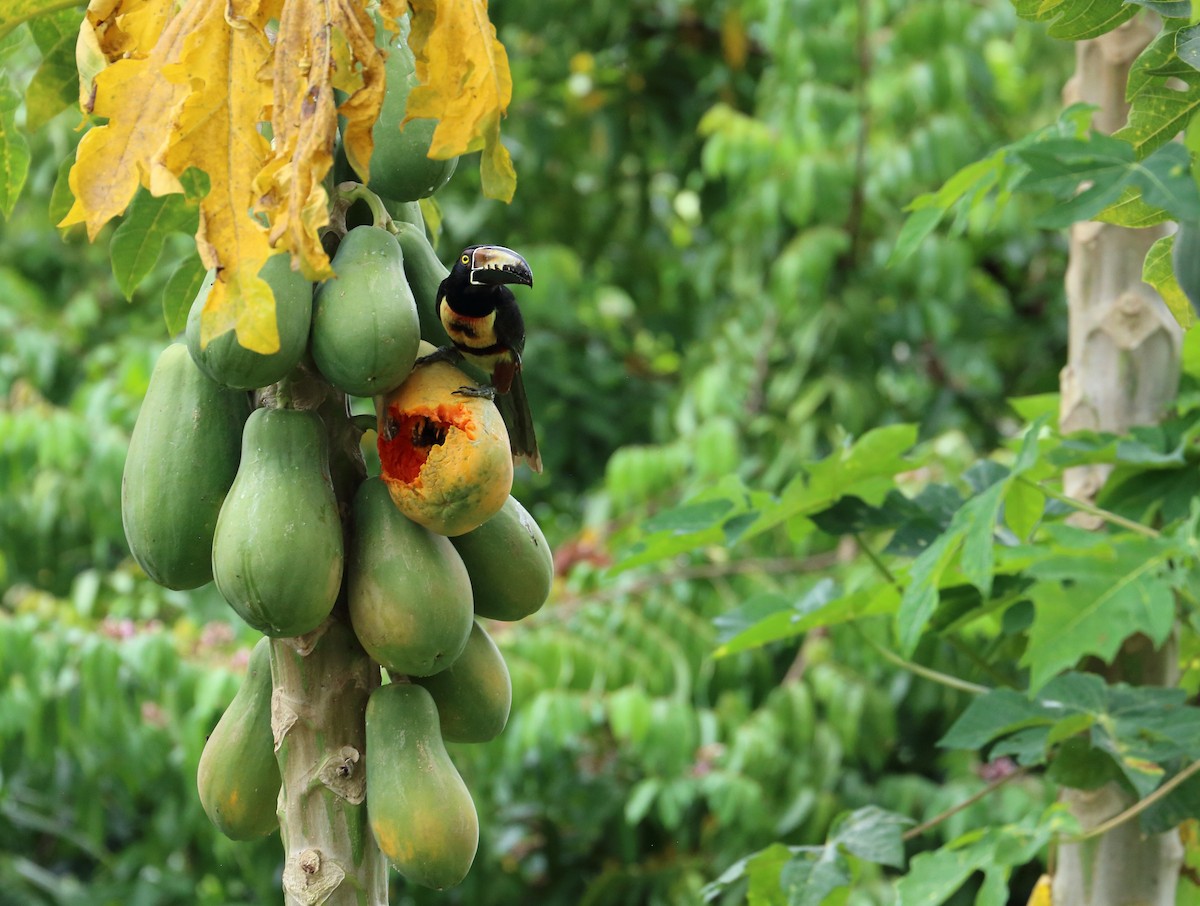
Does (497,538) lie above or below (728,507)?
above

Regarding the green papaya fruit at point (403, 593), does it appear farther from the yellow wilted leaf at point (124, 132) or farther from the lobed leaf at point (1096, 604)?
the lobed leaf at point (1096, 604)

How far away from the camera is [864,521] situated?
1841 millimetres

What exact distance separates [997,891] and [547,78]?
4.42 m

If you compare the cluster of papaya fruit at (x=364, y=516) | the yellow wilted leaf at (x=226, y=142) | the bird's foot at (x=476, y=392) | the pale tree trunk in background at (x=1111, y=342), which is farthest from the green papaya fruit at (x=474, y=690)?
the pale tree trunk in background at (x=1111, y=342)

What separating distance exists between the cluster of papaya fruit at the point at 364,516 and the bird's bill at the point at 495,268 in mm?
71

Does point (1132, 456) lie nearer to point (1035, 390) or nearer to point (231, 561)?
point (231, 561)

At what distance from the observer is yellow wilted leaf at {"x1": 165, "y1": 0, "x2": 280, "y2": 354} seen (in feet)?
3.32

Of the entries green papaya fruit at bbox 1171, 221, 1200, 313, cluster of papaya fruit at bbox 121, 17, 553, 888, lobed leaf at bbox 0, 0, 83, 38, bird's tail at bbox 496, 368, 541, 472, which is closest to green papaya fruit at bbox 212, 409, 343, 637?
cluster of papaya fruit at bbox 121, 17, 553, 888

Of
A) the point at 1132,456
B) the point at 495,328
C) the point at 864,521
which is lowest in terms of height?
the point at 864,521

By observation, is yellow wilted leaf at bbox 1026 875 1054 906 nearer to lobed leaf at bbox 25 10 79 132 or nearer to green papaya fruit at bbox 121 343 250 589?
green papaya fruit at bbox 121 343 250 589

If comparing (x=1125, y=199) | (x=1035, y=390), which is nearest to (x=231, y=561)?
(x=1125, y=199)

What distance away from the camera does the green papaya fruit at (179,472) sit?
1.13 meters

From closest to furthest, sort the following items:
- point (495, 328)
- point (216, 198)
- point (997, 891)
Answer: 1. point (216, 198)
2. point (495, 328)
3. point (997, 891)

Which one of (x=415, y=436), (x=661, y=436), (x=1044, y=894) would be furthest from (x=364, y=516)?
(x=661, y=436)
